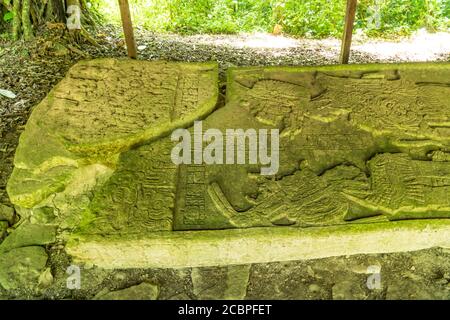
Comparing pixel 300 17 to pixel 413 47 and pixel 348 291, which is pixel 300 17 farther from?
pixel 348 291

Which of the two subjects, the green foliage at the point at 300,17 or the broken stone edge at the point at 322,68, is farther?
the green foliage at the point at 300,17

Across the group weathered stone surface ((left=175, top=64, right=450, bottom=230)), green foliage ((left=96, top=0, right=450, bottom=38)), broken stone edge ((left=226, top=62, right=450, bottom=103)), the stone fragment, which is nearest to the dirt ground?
the stone fragment

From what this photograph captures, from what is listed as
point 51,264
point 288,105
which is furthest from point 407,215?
point 51,264

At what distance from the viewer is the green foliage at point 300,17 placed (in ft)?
17.6

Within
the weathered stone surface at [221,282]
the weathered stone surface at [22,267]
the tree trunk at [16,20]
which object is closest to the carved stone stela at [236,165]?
the weathered stone surface at [22,267]

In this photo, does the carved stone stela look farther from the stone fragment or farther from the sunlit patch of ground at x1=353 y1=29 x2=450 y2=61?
the sunlit patch of ground at x1=353 y1=29 x2=450 y2=61

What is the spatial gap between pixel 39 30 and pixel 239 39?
246 cm

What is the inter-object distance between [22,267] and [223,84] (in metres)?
2.33

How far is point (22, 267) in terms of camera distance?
236 centimetres

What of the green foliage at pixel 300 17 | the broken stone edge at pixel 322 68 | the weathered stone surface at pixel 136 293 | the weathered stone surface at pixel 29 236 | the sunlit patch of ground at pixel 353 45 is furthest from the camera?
the green foliage at pixel 300 17

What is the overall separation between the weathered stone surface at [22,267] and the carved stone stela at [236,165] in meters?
0.25

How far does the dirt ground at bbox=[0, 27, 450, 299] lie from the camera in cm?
235

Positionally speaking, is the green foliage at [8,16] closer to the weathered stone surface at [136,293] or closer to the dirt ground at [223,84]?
the dirt ground at [223,84]

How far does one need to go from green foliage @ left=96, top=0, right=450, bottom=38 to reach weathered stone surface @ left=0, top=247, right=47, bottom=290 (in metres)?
3.76
